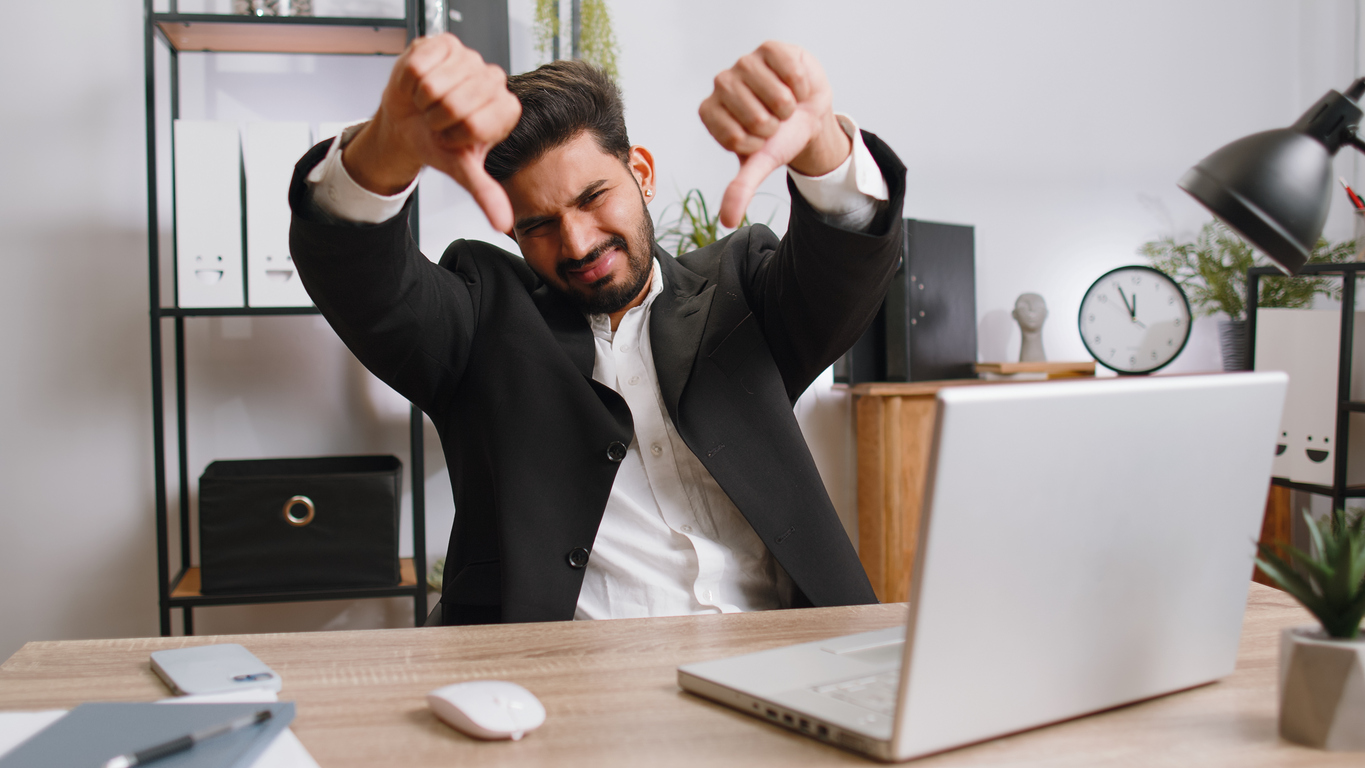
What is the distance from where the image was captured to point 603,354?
128 centimetres

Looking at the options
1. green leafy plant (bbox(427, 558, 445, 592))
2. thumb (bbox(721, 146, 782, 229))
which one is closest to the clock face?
green leafy plant (bbox(427, 558, 445, 592))

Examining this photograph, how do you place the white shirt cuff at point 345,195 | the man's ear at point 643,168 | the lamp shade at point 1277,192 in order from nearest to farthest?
the lamp shade at point 1277,192 → the white shirt cuff at point 345,195 → the man's ear at point 643,168

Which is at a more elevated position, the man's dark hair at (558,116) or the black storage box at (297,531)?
the man's dark hair at (558,116)

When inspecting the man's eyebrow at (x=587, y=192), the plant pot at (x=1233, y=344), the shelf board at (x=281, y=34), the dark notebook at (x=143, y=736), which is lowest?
the dark notebook at (x=143, y=736)

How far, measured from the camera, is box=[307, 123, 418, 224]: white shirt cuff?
926mm

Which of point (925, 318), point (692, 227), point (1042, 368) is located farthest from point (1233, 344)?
point (692, 227)

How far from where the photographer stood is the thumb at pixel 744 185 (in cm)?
72

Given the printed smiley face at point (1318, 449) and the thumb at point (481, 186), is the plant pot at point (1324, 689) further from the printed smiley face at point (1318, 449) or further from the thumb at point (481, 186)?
the printed smiley face at point (1318, 449)

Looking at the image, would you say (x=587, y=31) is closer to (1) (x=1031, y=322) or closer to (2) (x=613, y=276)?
(2) (x=613, y=276)

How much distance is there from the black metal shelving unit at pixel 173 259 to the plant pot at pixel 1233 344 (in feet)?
6.59

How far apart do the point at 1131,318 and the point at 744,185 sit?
1.97 m

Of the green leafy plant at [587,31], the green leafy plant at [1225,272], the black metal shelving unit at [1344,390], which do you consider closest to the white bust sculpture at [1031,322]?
the green leafy plant at [1225,272]

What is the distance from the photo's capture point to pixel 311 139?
1755 millimetres

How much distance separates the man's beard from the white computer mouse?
715 millimetres
